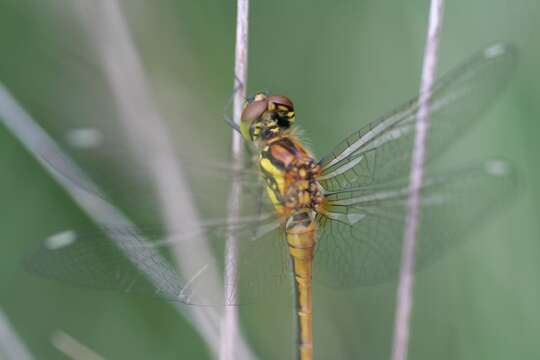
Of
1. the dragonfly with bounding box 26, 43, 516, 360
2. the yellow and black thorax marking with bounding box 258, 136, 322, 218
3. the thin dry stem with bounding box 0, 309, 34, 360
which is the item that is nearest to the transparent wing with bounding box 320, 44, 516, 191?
the dragonfly with bounding box 26, 43, 516, 360

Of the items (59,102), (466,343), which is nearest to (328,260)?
(466,343)

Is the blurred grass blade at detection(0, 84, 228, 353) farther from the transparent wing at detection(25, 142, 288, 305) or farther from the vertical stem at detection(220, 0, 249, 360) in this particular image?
the vertical stem at detection(220, 0, 249, 360)

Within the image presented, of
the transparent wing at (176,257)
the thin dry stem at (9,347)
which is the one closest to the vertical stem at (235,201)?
the transparent wing at (176,257)

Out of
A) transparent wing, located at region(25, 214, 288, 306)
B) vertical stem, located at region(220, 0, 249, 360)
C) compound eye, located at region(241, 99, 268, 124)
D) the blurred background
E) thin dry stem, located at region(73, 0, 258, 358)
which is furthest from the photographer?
the blurred background

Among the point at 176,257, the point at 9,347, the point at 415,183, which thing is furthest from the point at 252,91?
the point at 9,347

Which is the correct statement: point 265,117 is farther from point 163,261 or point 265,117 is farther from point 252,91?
point 252,91

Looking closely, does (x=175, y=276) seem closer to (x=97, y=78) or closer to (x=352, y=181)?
(x=352, y=181)

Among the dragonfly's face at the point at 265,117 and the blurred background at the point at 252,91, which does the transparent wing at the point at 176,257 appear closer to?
the dragonfly's face at the point at 265,117
